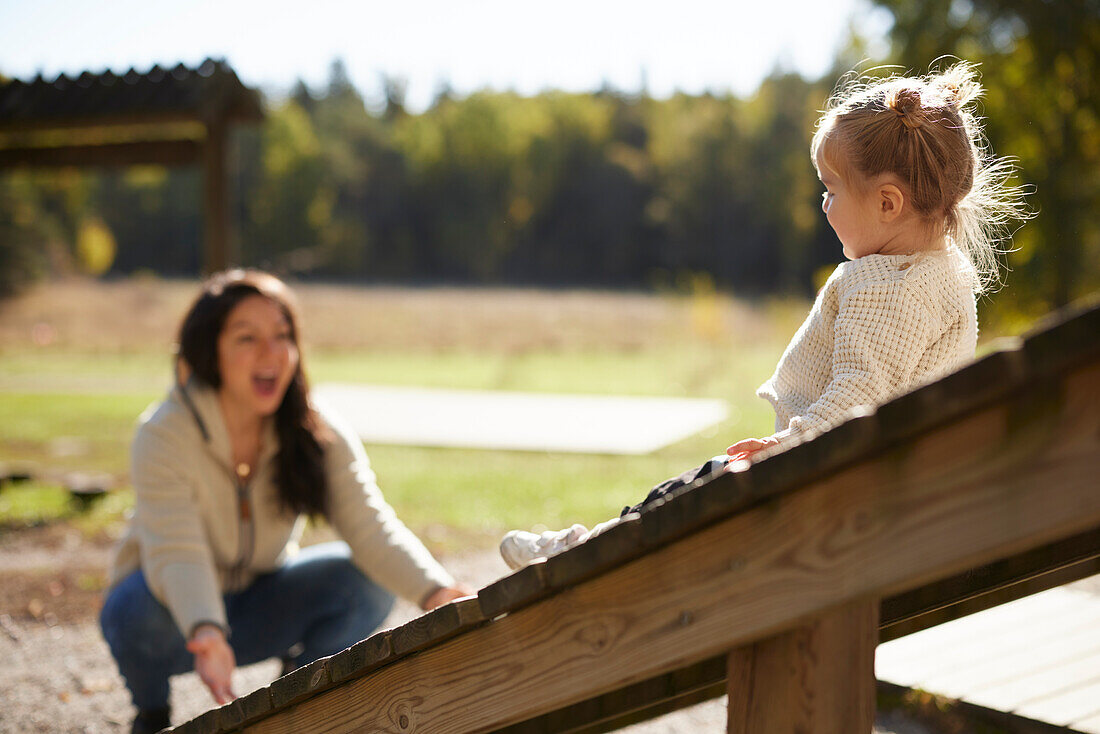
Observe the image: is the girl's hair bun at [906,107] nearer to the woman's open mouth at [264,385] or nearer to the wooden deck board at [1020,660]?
the wooden deck board at [1020,660]

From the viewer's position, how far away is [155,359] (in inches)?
816

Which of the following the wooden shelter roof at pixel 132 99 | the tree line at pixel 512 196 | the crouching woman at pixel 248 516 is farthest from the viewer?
the tree line at pixel 512 196

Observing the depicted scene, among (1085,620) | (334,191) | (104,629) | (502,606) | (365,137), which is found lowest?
(502,606)

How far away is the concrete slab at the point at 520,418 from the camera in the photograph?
9992 millimetres

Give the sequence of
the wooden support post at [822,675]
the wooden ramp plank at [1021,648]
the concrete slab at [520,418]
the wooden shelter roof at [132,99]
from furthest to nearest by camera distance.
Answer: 1. the concrete slab at [520,418]
2. the wooden shelter roof at [132,99]
3. the wooden ramp plank at [1021,648]
4. the wooden support post at [822,675]

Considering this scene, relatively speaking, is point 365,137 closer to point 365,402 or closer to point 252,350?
point 365,402

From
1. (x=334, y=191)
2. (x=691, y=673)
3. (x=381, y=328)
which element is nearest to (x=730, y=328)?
(x=381, y=328)

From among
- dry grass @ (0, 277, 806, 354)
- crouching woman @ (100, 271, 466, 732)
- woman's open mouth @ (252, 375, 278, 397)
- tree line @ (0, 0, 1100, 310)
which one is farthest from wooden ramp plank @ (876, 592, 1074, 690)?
tree line @ (0, 0, 1100, 310)

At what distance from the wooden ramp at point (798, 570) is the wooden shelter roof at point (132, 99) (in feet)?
19.6

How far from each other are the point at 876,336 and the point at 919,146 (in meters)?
0.38

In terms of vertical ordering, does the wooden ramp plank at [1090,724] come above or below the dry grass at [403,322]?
below

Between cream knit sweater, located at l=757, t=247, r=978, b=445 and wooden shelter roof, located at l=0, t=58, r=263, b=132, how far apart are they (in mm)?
5956

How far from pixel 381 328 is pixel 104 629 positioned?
2608 centimetres

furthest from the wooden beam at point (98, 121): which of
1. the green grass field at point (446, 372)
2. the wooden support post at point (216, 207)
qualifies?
the green grass field at point (446, 372)
